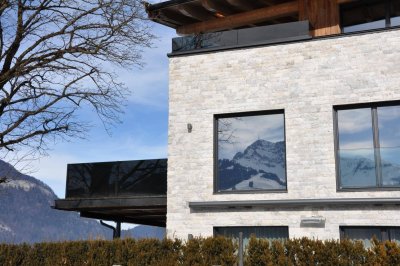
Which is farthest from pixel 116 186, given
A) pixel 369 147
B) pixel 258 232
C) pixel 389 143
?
pixel 389 143

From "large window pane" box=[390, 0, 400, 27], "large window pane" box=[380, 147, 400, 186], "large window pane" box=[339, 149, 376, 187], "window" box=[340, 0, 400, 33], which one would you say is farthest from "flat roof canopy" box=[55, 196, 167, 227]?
"large window pane" box=[390, 0, 400, 27]

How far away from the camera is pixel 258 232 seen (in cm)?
Answer: 1401

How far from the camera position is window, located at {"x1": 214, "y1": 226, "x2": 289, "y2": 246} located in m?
13.8

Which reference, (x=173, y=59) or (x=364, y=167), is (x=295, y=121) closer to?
(x=364, y=167)

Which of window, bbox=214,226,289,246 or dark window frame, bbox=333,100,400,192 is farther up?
dark window frame, bbox=333,100,400,192

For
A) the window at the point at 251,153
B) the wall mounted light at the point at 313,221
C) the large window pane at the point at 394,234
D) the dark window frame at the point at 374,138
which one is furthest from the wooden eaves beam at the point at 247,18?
the large window pane at the point at 394,234

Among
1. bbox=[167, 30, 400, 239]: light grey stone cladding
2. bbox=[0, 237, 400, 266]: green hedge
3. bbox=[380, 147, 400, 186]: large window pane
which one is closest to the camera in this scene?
bbox=[0, 237, 400, 266]: green hedge

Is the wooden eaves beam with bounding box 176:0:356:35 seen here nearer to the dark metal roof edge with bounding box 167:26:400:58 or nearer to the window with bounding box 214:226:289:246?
the dark metal roof edge with bounding box 167:26:400:58

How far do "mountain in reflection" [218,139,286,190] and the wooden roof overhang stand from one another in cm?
409

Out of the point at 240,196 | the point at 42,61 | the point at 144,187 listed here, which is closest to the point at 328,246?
the point at 240,196

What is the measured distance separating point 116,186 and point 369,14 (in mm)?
10004

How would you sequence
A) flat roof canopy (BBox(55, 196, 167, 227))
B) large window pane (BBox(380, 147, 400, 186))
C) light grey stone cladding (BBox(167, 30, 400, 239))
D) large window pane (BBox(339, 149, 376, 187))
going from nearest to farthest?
large window pane (BBox(380, 147, 400, 186)), large window pane (BBox(339, 149, 376, 187)), light grey stone cladding (BBox(167, 30, 400, 239)), flat roof canopy (BBox(55, 196, 167, 227))

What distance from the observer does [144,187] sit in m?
17.4

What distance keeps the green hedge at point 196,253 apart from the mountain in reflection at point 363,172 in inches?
90.3
